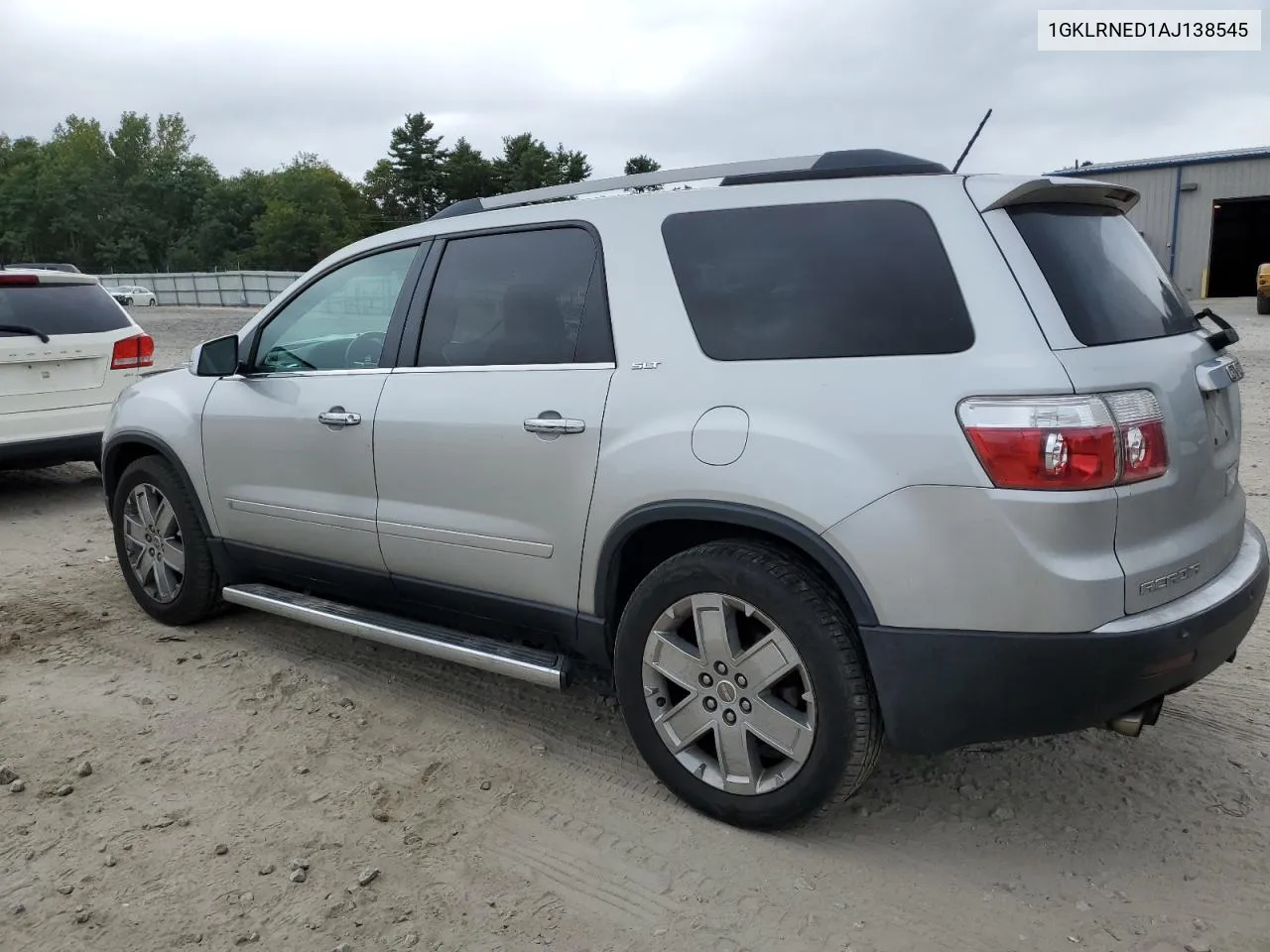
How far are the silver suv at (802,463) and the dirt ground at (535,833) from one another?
0.31 meters

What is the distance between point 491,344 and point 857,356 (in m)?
1.39

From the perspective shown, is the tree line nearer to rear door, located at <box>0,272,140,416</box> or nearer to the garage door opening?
the garage door opening

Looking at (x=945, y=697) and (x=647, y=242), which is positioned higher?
(x=647, y=242)

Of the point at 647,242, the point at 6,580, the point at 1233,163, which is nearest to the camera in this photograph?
the point at 647,242

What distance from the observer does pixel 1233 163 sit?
29422 millimetres

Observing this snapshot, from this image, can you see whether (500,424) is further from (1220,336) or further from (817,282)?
(1220,336)

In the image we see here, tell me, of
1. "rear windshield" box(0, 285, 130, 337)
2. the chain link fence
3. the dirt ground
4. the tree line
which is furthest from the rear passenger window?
the tree line

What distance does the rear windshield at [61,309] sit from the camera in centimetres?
707

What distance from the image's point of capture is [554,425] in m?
3.19

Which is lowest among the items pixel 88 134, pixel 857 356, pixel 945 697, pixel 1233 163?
pixel 945 697

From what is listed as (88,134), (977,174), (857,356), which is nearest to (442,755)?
(857,356)

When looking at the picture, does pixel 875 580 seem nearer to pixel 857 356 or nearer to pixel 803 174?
pixel 857 356

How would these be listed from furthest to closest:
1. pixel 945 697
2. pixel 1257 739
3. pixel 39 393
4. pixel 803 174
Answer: pixel 39 393
pixel 1257 739
pixel 803 174
pixel 945 697

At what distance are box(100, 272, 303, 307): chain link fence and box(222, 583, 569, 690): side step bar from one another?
3599cm
